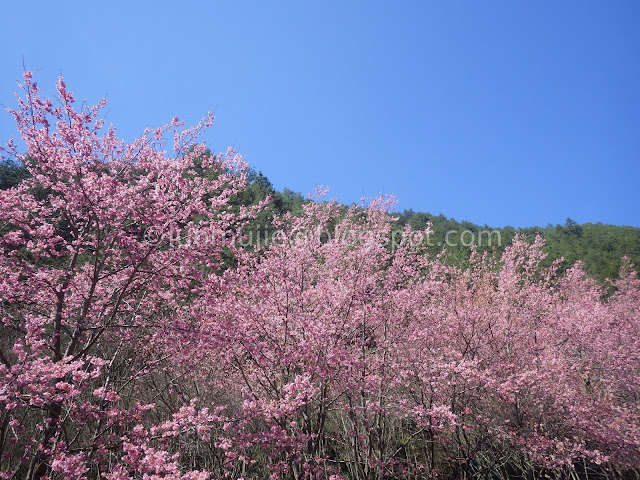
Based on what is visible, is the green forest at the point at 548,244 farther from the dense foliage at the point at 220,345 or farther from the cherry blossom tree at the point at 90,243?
the cherry blossom tree at the point at 90,243

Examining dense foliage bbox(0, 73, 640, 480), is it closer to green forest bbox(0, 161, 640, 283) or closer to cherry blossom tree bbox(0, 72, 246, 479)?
cherry blossom tree bbox(0, 72, 246, 479)

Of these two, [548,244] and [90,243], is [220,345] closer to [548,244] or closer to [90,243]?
[90,243]

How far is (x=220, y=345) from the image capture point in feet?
19.8

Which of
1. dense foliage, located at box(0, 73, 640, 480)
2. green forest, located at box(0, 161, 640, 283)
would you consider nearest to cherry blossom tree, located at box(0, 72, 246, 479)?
dense foliage, located at box(0, 73, 640, 480)

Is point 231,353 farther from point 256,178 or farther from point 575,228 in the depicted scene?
point 575,228

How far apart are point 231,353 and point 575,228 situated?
69025 millimetres

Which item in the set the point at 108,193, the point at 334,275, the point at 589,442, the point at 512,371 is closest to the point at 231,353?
the point at 334,275

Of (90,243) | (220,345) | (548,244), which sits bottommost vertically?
(220,345)

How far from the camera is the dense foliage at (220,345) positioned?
477cm

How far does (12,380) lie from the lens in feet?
11.2

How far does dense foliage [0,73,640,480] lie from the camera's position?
15.6 feet

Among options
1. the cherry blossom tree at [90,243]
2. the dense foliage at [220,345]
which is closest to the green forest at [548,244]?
the dense foliage at [220,345]

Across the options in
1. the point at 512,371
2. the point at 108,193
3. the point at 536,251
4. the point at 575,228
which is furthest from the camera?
the point at 575,228

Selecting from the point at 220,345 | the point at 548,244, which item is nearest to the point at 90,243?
the point at 220,345
